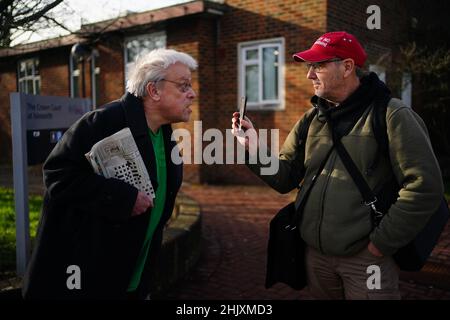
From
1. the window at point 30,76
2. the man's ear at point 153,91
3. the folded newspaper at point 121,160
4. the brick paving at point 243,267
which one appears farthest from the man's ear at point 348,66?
the window at point 30,76

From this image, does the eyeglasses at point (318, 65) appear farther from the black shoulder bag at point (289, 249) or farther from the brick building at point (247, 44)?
the brick building at point (247, 44)

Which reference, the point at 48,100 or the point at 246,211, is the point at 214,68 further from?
the point at 48,100

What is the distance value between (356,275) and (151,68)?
55.6 inches

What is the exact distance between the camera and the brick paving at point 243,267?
158 inches

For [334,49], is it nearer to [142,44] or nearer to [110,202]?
[110,202]

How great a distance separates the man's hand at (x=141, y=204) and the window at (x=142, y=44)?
9852 mm

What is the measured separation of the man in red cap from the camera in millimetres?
1923

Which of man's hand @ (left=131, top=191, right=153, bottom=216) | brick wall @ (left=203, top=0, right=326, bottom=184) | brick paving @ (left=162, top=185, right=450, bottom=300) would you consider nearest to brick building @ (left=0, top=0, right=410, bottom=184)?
brick wall @ (left=203, top=0, right=326, bottom=184)

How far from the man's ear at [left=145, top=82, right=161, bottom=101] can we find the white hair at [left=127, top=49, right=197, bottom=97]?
0.05 feet

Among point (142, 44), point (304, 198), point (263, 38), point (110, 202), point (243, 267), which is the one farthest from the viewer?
point (142, 44)

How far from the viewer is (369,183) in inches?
80.6

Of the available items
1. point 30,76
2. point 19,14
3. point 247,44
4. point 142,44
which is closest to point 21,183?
point 19,14

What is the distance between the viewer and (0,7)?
345 cm

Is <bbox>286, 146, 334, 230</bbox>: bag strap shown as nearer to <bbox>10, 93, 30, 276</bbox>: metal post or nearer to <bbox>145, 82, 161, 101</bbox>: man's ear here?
<bbox>145, 82, 161, 101</bbox>: man's ear
